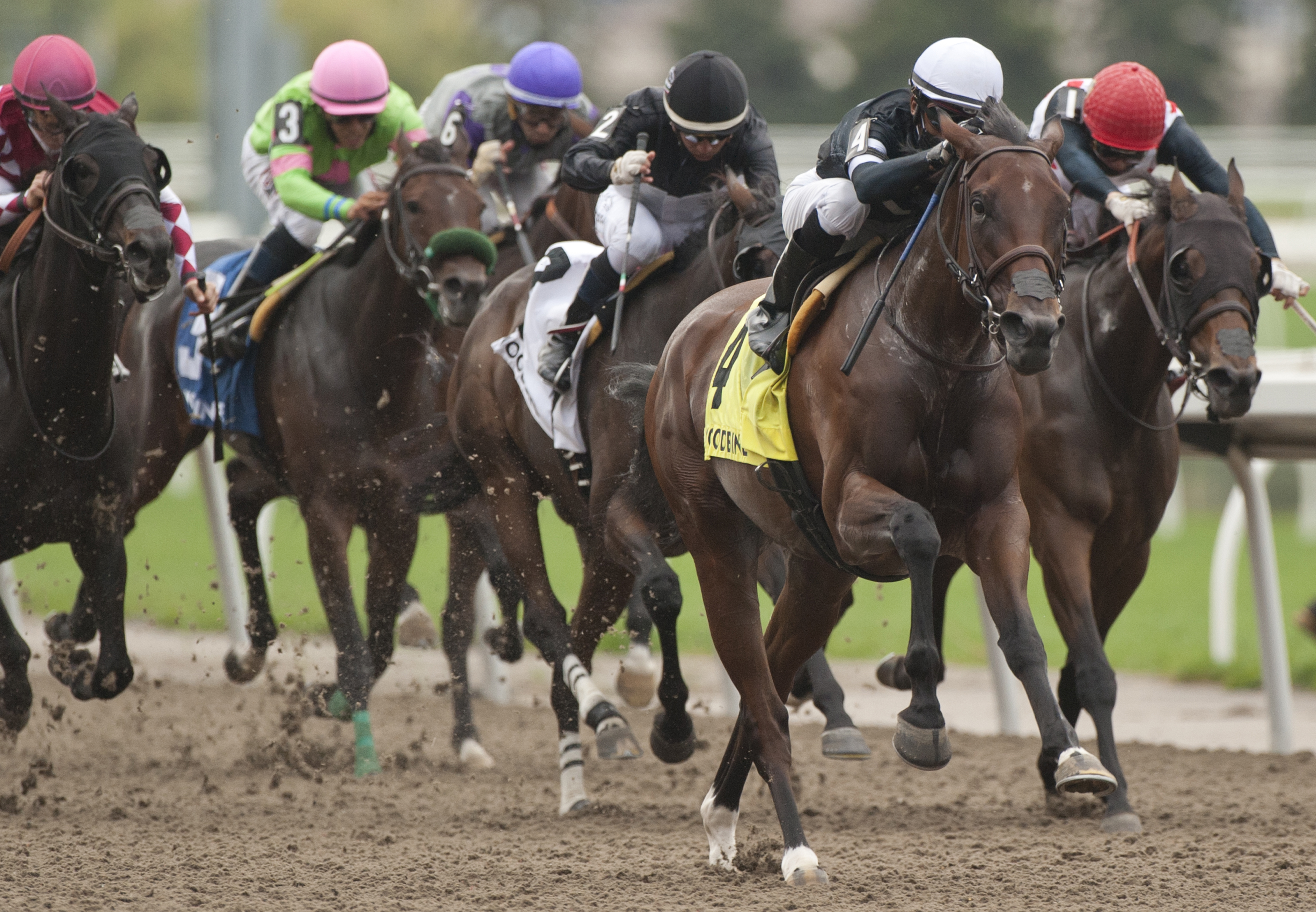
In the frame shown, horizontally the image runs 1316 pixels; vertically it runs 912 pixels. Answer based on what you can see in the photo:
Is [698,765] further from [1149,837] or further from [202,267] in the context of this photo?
[202,267]

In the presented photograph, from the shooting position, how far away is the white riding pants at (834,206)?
4.66 meters

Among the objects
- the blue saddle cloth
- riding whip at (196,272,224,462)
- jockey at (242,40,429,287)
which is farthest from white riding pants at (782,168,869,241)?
the blue saddle cloth

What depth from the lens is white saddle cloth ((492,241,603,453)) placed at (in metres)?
6.16

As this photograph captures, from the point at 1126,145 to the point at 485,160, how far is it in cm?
276

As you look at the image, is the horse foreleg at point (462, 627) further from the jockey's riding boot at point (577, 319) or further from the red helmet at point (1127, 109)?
the red helmet at point (1127, 109)

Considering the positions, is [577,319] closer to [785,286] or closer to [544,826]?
[785,286]

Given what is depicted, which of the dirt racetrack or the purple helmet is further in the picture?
the purple helmet

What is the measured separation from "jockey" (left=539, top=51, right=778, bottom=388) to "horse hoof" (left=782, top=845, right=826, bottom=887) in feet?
6.70

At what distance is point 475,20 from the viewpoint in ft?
133

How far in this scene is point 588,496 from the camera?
631 centimetres

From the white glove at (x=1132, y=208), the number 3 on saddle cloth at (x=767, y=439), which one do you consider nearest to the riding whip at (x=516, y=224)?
the white glove at (x=1132, y=208)

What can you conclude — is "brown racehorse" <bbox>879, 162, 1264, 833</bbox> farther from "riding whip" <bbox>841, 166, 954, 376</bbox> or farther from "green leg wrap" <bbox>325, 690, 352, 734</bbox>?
"green leg wrap" <bbox>325, 690, 352, 734</bbox>

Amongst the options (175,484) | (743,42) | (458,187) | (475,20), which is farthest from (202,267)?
(475,20)

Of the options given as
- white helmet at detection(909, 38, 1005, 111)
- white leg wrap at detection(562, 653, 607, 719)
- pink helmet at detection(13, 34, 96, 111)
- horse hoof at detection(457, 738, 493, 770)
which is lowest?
horse hoof at detection(457, 738, 493, 770)
